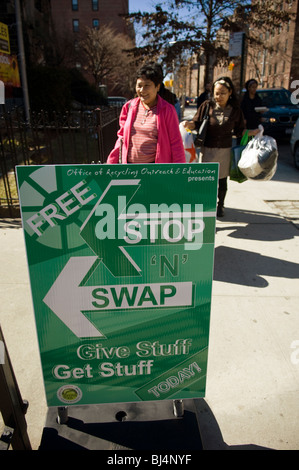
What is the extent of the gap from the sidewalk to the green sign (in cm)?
42

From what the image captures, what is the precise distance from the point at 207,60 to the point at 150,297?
1574 cm

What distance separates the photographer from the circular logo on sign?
182 centimetres

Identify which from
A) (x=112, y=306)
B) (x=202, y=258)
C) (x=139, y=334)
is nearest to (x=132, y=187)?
(x=202, y=258)

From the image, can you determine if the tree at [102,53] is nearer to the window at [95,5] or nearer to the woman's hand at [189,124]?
the window at [95,5]

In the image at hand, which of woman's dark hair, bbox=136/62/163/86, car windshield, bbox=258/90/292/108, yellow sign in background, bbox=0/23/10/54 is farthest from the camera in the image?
→ car windshield, bbox=258/90/292/108

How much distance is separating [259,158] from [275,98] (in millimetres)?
10847

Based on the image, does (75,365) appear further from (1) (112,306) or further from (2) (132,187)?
(2) (132,187)

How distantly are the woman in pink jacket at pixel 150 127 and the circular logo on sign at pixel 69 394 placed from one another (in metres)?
2.15

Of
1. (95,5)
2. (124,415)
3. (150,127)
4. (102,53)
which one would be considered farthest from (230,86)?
(95,5)

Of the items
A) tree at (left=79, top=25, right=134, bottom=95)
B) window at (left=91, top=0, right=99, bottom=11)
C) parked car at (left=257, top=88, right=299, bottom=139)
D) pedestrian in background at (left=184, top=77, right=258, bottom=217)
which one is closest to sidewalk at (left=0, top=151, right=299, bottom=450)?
pedestrian in background at (left=184, top=77, right=258, bottom=217)

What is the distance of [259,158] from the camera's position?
4414 millimetres

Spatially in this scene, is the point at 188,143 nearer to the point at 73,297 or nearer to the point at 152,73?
the point at 152,73

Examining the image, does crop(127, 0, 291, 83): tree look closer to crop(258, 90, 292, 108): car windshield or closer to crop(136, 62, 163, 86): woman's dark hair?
crop(258, 90, 292, 108): car windshield

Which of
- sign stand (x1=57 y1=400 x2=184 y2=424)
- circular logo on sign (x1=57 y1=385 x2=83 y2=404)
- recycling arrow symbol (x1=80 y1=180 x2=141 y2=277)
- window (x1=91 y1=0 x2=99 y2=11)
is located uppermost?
window (x1=91 y1=0 x2=99 y2=11)
